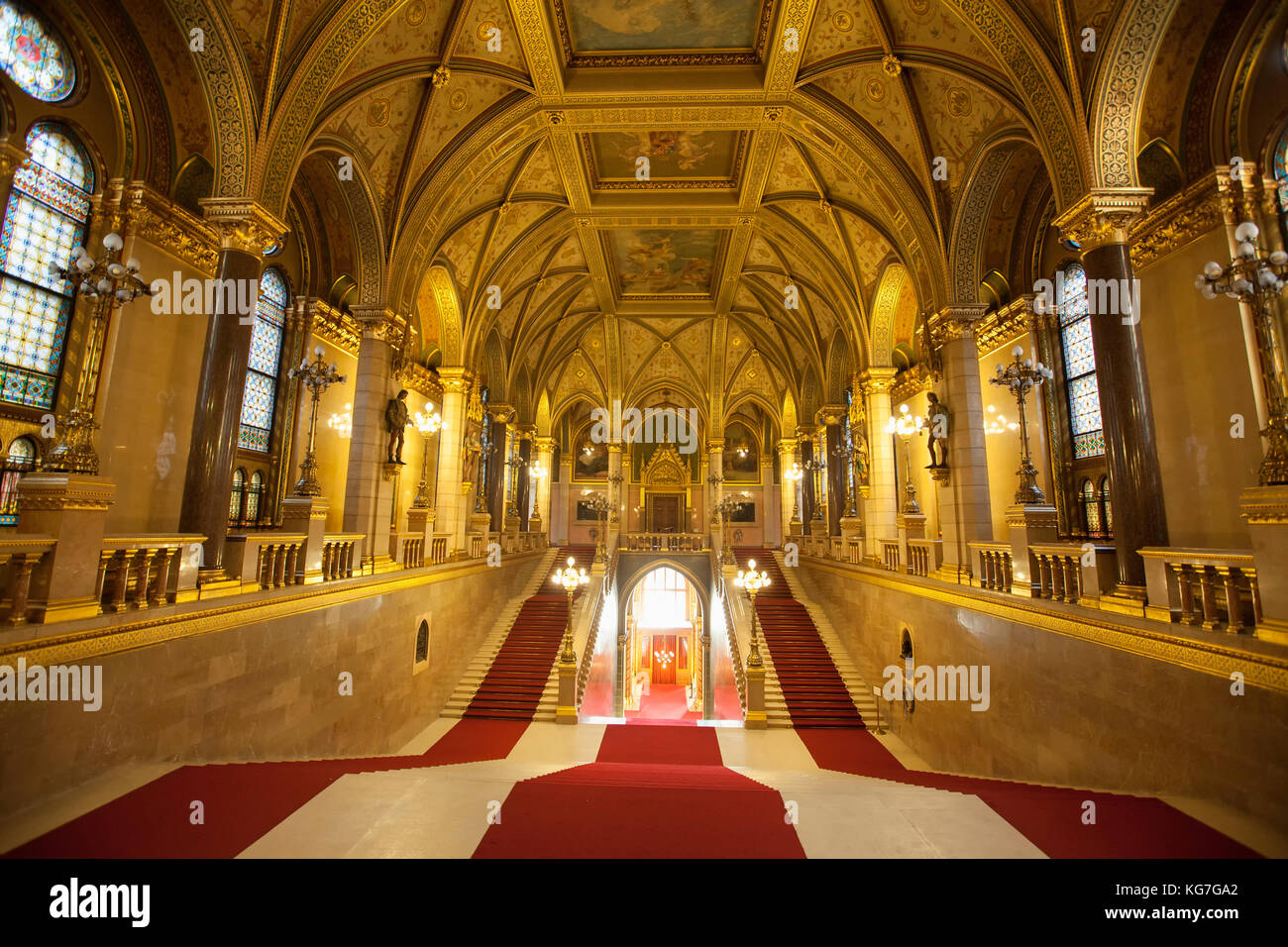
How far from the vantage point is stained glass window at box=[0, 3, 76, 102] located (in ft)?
22.7

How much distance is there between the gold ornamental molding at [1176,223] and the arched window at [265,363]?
1503 centimetres

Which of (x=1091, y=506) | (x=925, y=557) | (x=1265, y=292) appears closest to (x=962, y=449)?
(x=925, y=557)

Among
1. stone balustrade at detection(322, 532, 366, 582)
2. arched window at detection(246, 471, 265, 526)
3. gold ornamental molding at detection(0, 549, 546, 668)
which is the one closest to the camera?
gold ornamental molding at detection(0, 549, 546, 668)

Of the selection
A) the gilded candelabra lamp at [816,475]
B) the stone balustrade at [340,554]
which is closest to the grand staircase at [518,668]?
the stone balustrade at [340,554]

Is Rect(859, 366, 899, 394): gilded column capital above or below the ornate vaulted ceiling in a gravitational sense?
below

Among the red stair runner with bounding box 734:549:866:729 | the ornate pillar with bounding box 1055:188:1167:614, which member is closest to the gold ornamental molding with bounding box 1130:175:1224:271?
the ornate pillar with bounding box 1055:188:1167:614

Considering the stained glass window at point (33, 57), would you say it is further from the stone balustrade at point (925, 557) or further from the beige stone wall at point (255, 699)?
the stone balustrade at point (925, 557)

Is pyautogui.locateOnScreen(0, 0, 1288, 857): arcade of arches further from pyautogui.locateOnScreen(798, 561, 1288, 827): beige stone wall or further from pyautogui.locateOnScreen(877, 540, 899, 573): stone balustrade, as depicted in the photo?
pyautogui.locateOnScreen(877, 540, 899, 573): stone balustrade

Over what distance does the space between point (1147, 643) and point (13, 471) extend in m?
13.0

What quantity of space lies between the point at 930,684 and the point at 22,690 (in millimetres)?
11289

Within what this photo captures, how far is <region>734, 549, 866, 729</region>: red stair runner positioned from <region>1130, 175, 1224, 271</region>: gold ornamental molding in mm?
9933
